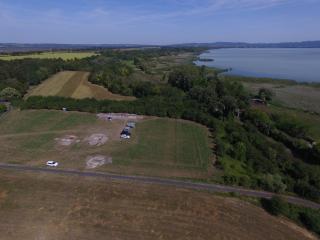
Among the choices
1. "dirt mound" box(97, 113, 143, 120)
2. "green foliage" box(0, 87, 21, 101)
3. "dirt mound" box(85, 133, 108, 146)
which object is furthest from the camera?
"green foliage" box(0, 87, 21, 101)

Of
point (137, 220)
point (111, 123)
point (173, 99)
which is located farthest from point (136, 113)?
point (137, 220)

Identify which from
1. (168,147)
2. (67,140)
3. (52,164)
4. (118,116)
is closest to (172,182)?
(168,147)

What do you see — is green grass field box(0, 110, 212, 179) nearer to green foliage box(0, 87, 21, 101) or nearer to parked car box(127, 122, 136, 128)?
parked car box(127, 122, 136, 128)

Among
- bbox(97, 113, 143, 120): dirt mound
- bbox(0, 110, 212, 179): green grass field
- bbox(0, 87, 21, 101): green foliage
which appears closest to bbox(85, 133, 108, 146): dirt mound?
bbox(0, 110, 212, 179): green grass field

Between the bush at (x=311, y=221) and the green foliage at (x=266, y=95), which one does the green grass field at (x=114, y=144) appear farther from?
the green foliage at (x=266, y=95)

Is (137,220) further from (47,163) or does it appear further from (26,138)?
(26,138)

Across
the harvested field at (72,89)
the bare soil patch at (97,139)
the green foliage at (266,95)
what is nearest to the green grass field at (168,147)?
the bare soil patch at (97,139)
